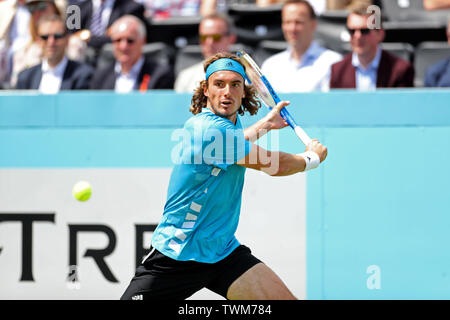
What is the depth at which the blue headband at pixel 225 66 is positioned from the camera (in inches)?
170

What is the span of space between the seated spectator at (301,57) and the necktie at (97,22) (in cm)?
248

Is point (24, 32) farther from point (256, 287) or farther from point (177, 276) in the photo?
point (256, 287)

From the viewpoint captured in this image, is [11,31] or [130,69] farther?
[11,31]

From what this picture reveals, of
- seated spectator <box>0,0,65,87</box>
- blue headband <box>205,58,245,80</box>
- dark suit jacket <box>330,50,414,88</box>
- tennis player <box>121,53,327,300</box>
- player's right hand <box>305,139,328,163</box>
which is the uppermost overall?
seated spectator <box>0,0,65,87</box>

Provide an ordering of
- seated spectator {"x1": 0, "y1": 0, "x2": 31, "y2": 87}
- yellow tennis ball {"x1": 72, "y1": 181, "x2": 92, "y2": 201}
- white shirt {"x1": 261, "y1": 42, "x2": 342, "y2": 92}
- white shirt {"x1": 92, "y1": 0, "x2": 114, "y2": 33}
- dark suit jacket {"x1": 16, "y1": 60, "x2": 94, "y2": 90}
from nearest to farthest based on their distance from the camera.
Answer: yellow tennis ball {"x1": 72, "y1": 181, "x2": 92, "y2": 201}, white shirt {"x1": 261, "y1": 42, "x2": 342, "y2": 92}, dark suit jacket {"x1": 16, "y1": 60, "x2": 94, "y2": 90}, seated spectator {"x1": 0, "y1": 0, "x2": 31, "y2": 87}, white shirt {"x1": 92, "y1": 0, "x2": 114, "y2": 33}

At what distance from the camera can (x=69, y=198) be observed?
6.12 meters

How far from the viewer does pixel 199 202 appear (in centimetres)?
433

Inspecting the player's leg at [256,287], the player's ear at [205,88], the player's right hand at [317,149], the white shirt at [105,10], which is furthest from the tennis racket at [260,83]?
the white shirt at [105,10]

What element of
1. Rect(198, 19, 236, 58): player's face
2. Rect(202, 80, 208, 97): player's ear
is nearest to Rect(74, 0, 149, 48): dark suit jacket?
Rect(198, 19, 236, 58): player's face

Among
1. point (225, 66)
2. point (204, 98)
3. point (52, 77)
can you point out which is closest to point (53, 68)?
point (52, 77)

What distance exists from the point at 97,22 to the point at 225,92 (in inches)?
173

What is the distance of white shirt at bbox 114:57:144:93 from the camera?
6828mm

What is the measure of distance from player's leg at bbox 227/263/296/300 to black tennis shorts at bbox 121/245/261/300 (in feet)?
0.11

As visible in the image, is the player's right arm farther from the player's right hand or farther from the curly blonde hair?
the curly blonde hair
